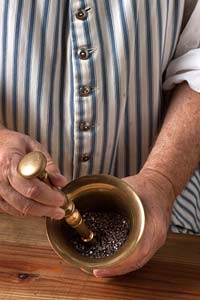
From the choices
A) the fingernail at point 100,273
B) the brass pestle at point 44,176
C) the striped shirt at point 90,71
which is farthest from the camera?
the striped shirt at point 90,71

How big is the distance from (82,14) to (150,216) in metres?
0.32

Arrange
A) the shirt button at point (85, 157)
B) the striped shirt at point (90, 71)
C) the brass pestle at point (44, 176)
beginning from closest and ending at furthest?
the brass pestle at point (44, 176) → the striped shirt at point (90, 71) → the shirt button at point (85, 157)

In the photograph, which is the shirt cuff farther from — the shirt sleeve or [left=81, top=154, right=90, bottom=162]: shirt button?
[left=81, top=154, right=90, bottom=162]: shirt button

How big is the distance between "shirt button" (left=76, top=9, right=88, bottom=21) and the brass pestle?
0.28 m

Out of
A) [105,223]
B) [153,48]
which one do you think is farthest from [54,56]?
[105,223]

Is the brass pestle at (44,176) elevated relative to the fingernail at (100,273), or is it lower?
elevated

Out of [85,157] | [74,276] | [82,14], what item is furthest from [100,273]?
[82,14]

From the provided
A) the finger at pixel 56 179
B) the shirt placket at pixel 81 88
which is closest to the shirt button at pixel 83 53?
the shirt placket at pixel 81 88

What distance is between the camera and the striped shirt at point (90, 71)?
0.97 meters

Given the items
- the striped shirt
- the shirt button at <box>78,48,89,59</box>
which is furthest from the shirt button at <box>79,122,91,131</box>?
the shirt button at <box>78,48,89,59</box>

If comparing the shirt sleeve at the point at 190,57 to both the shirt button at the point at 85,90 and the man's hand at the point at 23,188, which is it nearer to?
the shirt button at the point at 85,90

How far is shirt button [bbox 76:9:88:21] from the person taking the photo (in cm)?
95

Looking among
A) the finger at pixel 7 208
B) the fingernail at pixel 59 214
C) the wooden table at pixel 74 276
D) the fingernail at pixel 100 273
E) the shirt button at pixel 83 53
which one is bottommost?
the wooden table at pixel 74 276

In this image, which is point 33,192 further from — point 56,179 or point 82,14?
point 82,14
